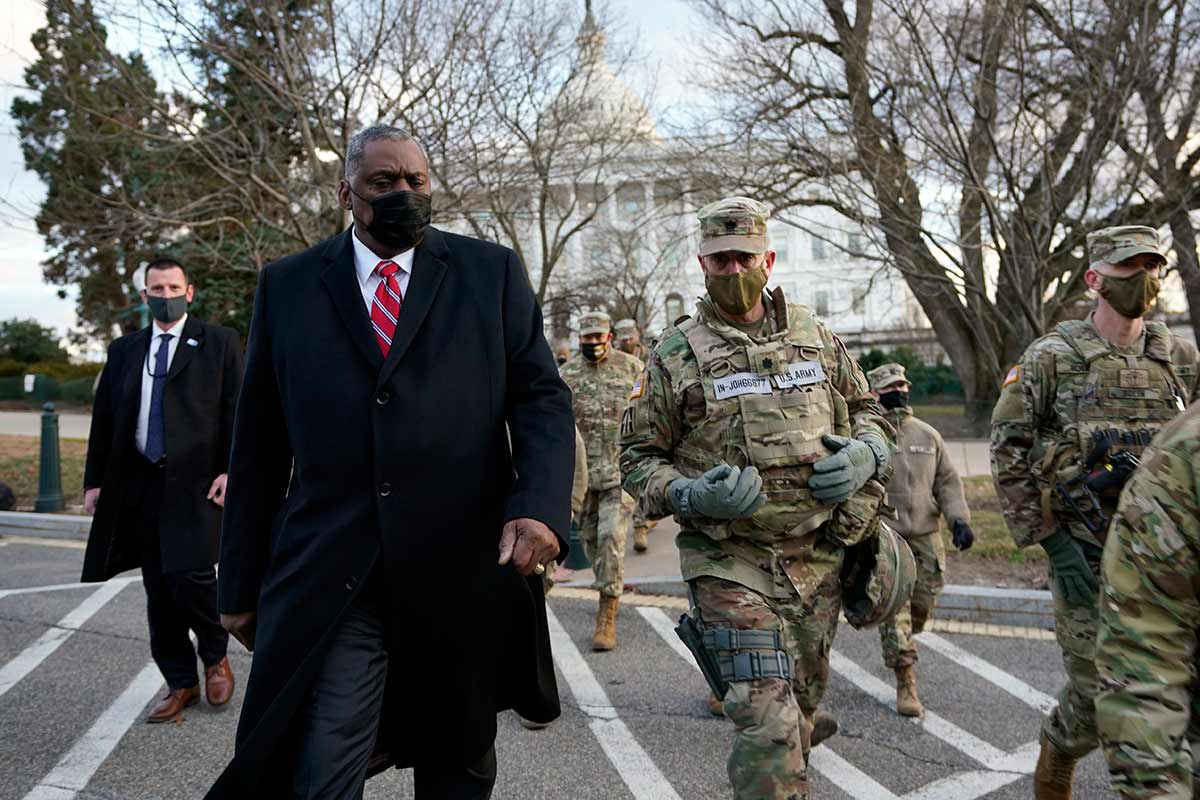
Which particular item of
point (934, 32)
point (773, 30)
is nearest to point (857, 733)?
point (934, 32)

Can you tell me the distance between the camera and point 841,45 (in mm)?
11305

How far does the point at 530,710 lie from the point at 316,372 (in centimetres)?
110

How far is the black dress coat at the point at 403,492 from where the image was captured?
8.22 feet

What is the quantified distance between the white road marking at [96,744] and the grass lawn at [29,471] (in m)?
7.81

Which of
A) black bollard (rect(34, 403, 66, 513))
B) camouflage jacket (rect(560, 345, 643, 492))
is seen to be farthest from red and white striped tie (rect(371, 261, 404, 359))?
black bollard (rect(34, 403, 66, 513))

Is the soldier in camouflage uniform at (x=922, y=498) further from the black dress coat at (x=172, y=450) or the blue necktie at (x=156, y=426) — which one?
the blue necktie at (x=156, y=426)

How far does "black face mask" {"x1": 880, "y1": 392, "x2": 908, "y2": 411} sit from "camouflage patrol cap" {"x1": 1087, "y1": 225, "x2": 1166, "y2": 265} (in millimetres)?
1916

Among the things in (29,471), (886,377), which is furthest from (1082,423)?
(29,471)

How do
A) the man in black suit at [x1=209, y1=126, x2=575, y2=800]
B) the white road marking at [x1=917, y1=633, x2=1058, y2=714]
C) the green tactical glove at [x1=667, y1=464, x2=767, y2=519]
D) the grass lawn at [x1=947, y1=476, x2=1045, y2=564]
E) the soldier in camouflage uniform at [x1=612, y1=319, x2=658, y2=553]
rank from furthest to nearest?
the soldier in camouflage uniform at [x1=612, y1=319, x2=658, y2=553] < the grass lawn at [x1=947, y1=476, x2=1045, y2=564] < the white road marking at [x1=917, y1=633, x2=1058, y2=714] < the green tactical glove at [x1=667, y1=464, x2=767, y2=519] < the man in black suit at [x1=209, y1=126, x2=575, y2=800]

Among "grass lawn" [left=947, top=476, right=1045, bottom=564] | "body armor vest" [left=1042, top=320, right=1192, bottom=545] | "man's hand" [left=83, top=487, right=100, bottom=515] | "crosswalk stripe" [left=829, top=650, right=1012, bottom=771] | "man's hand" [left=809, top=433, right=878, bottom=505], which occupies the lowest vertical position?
"crosswalk stripe" [left=829, top=650, right=1012, bottom=771]

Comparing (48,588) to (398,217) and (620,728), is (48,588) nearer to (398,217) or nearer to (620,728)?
(620,728)

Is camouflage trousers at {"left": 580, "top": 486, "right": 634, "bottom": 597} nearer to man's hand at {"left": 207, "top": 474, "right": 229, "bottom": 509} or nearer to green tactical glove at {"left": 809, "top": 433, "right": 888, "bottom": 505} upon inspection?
man's hand at {"left": 207, "top": 474, "right": 229, "bottom": 509}

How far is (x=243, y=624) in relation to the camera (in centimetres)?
272

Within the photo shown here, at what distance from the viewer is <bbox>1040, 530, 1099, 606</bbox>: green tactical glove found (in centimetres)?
384
